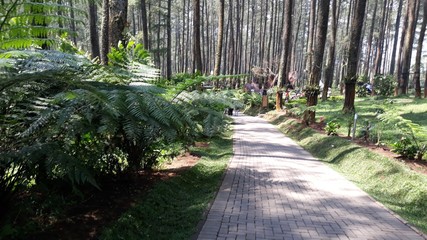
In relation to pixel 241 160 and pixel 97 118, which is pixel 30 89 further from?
pixel 241 160

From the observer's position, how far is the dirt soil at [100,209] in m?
3.40

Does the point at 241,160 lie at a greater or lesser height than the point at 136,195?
lesser

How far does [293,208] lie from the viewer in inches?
202

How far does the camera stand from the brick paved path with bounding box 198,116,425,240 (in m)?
4.25

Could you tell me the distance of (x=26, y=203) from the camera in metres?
3.64

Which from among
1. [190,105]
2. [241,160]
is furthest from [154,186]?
[241,160]

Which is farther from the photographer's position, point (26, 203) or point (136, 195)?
point (136, 195)

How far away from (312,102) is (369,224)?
9.22m

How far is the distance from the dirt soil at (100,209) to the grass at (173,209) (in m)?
0.15

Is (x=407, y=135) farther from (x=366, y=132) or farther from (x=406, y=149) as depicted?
(x=366, y=132)

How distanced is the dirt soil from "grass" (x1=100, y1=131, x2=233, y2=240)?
15 cm

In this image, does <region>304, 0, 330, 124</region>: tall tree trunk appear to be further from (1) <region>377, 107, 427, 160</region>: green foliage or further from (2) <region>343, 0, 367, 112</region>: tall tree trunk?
(1) <region>377, 107, 427, 160</region>: green foliage

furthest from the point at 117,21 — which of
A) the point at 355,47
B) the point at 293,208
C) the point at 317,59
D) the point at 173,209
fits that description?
the point at 317,59

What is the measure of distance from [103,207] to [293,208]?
2840 millimetres
